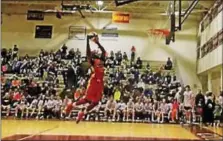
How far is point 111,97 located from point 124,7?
6.92 metres

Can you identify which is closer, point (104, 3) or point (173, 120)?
point (173, 120)

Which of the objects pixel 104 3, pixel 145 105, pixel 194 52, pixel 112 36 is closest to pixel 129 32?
pixel 112 36

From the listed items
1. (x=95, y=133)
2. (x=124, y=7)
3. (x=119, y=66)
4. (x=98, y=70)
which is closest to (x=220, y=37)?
(x=119, y=66)

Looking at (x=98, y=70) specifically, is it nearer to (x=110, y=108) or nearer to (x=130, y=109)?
(x=110, y=108)

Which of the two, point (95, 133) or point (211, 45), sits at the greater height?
point (211, 45)

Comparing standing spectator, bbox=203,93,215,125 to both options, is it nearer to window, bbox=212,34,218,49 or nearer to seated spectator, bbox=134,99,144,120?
seated spectator, bbox=134,99,144,120

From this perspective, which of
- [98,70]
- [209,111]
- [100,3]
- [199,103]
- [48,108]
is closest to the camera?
[98,70]

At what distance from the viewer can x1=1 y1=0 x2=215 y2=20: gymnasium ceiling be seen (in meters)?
17.8

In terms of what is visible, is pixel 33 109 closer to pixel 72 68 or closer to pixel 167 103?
pixel 72 68

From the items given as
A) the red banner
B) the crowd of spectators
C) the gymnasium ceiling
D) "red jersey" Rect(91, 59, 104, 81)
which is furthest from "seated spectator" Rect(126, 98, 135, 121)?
"red jersey" Rect(91, 59, 104, 81)

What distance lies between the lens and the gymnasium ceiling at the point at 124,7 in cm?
1778

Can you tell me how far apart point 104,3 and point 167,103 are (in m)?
6.74

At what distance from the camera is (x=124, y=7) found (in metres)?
18.7

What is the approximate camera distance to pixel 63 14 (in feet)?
61.8
